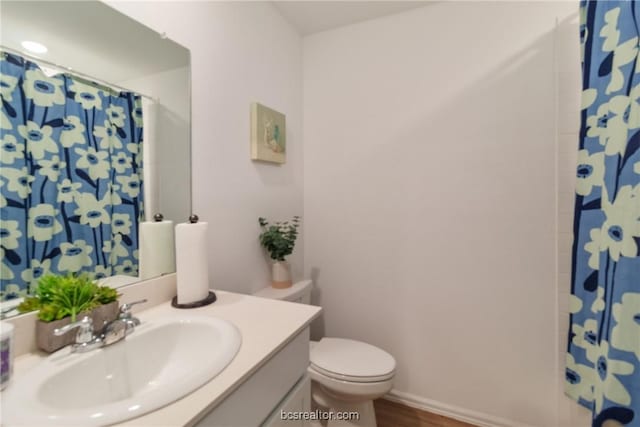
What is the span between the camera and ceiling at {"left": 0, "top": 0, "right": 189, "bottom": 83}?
700 millimetres

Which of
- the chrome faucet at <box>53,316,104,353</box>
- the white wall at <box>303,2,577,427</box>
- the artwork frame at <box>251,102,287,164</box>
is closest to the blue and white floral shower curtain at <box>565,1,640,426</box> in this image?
the white wall at <box>303,2,577,427</box>

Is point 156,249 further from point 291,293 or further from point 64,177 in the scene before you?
point 291,293

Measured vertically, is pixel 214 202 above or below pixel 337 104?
below

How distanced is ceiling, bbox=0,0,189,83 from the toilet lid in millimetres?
1391

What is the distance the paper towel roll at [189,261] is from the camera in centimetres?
94

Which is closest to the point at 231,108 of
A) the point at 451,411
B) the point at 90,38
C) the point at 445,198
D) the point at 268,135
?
the point at 268,135

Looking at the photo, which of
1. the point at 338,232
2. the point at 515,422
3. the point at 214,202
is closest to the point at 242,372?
the point at 214,202

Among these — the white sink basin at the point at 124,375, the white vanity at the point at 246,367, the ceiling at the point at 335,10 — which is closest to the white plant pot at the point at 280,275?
the white vanity at the point at 246,367

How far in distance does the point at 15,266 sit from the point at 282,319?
69 cm

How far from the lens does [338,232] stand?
1.85 m

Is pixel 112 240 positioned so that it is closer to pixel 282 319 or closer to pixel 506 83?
pixel 282 319

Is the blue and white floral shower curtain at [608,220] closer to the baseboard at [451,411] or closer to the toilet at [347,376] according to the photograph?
the baseboard at [451,411]

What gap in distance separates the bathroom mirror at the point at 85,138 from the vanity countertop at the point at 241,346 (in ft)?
0.61

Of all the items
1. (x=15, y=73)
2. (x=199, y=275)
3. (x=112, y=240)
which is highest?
(x=15, y=73)
